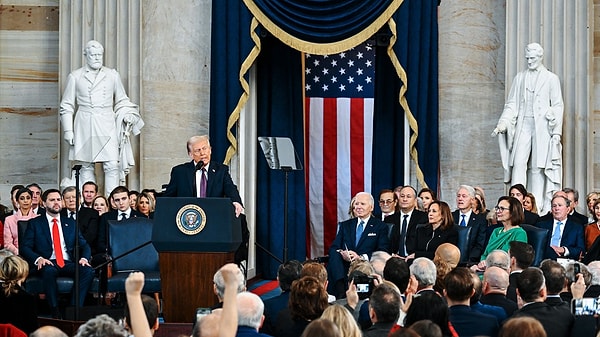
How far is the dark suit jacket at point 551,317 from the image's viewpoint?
6148mm

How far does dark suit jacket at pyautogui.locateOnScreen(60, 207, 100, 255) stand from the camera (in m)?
11.0

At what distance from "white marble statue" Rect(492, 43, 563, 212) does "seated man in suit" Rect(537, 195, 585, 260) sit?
4.74 feet

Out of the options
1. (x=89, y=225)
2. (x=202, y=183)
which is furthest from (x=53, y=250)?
(x=202, y=183)

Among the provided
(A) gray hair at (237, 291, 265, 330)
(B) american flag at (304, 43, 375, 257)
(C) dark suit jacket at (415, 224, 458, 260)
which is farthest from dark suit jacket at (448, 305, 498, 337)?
(B) american flag at (304, 43, 375, 257)

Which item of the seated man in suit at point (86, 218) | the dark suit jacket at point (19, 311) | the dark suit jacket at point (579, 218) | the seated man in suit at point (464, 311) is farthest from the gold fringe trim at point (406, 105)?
the seated man in suit at point (464, 311)

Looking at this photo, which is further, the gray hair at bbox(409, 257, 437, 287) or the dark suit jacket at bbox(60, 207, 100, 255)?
the dark suit jacket at bbox(60, 207, 100, 255)

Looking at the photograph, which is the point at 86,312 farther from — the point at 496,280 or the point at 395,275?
the point at 496,280

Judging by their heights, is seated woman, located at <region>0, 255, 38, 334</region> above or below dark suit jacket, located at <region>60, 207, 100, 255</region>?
below

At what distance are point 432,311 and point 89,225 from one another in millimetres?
6100

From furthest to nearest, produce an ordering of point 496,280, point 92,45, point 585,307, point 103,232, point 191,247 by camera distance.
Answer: point 92,45 → point 103,232 → point 191,247 → point 496,280 → point 585,307

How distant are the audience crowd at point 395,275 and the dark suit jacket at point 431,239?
0.01 metres

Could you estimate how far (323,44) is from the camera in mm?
12781

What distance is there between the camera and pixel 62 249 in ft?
34.2

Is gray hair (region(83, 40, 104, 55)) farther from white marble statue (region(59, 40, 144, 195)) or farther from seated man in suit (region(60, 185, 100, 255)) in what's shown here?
seated man in suit (region(60, 185, 100, 255))
